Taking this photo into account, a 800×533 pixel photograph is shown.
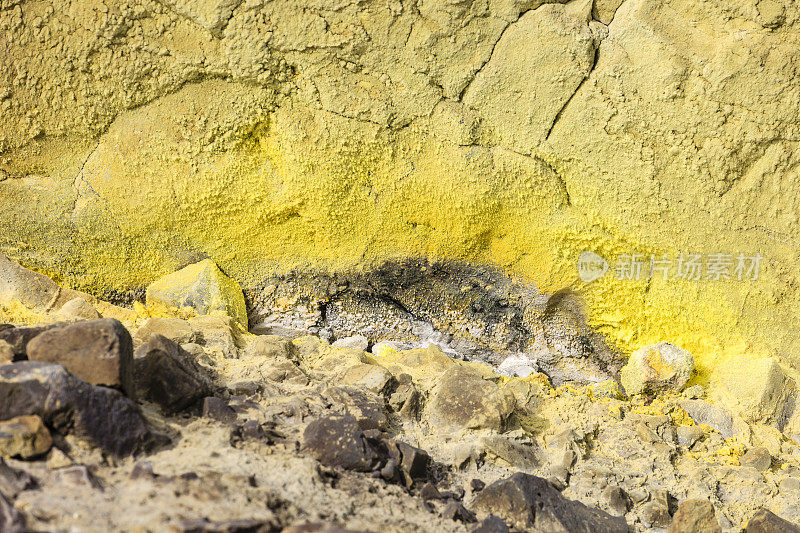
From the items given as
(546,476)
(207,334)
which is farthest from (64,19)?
(546,476)

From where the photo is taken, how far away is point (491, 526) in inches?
60.9

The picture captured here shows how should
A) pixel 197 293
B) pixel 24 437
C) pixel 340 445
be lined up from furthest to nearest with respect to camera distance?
pixel 197 293 < pixel 340 445 < pixel 24 437

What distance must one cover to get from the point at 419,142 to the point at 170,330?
111 cm

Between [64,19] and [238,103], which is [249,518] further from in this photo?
[64,19]

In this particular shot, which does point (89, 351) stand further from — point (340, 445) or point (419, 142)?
point (419, 142)

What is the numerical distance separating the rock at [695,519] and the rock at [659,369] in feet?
2.29

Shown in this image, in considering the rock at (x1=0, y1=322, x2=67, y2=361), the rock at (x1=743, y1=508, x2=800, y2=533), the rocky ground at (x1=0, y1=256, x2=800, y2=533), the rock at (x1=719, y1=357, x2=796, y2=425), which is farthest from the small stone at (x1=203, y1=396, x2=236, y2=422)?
the rock at (x1=719, y1=357, x2=796, y2=425)

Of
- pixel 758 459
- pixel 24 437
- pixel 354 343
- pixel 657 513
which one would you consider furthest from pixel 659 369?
pixel 24 437

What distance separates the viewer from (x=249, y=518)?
4.20 ft

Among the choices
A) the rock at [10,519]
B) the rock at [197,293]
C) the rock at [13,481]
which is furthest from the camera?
the rock at [197,293]

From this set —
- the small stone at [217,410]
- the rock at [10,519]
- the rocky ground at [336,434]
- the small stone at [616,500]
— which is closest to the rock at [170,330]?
the rocky ground at [336,434]

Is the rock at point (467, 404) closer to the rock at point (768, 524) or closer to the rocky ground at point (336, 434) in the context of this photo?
the rocky ground at point (336, 434)

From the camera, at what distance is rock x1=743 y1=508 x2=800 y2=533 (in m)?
1.84

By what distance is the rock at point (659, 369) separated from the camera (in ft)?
8.20
